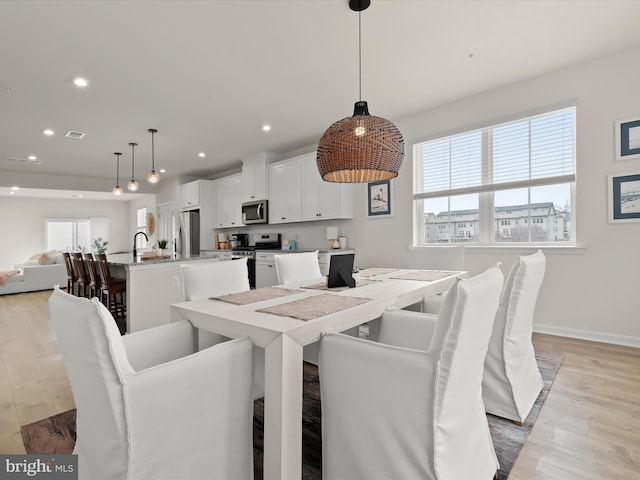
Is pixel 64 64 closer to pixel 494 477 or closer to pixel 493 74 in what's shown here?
pixel 493 74

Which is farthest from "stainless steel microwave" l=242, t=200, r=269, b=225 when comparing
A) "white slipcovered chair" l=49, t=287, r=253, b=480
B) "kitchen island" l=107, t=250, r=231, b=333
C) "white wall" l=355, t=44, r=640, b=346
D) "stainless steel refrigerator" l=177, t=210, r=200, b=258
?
"white slipcovered chair" l=49, t=287, r=253, b=480

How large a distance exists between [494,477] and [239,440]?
1.06 metres

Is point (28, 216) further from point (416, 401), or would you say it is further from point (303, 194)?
point (416, 401)

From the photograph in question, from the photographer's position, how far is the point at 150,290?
3.91 metres

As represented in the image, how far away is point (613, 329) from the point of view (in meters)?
3.13

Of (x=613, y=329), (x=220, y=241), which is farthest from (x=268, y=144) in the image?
(x=613, y=329)

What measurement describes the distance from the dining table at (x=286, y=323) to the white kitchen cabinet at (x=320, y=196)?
2.82 metres

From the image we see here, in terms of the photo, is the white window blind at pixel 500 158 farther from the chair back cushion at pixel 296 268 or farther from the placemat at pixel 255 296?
the placemat at pixel 255 296

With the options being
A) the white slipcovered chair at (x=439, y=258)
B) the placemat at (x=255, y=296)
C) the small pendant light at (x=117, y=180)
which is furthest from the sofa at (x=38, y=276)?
the white slipcovered chair at (x=439, y=258)

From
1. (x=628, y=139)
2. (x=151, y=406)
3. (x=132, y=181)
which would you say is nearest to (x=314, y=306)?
(x=151, y=406)

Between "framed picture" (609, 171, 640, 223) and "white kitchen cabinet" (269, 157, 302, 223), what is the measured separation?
377 centimetres

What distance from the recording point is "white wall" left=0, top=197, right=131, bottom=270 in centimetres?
965

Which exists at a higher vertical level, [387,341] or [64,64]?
[64,64]

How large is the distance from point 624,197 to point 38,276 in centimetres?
990
